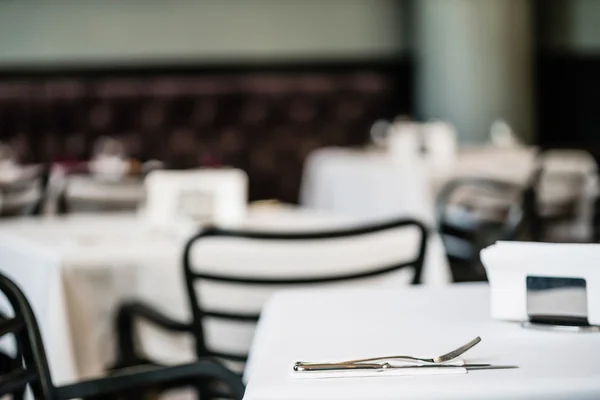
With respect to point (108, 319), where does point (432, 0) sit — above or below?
above

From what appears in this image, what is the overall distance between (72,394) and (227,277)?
0.54 metres

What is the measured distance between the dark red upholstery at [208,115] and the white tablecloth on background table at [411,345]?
4391mm

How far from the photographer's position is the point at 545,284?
1.20 m

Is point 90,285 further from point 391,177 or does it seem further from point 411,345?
point 391,177

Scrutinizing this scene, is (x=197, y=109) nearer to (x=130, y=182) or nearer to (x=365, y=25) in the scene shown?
(x=365, y=25)

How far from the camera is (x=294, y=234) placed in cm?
178

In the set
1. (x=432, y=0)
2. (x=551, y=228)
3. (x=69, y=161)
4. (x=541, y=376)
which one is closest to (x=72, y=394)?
(x=541, y=376)

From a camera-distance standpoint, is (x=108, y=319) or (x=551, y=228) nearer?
(x=108, y=319)

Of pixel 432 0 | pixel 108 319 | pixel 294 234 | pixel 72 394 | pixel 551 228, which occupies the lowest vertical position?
pixel 551 228

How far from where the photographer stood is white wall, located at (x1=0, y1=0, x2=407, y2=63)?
578 centimetres

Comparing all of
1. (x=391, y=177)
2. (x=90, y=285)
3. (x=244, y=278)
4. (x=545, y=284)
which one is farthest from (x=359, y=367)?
(x=391, y=177)

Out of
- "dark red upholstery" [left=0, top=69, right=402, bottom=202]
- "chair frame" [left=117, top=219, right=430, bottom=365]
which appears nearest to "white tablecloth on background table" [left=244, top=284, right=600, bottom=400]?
"chair frame" [left=117, top=219, right=430, bottom=365]

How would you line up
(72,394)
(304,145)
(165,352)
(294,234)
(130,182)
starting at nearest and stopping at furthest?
(72,394)
(294,234)
(165,352)
(130,182)
(304,145)

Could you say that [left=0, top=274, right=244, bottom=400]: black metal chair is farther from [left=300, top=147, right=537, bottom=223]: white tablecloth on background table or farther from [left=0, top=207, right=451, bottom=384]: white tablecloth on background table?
[left=300, top=147, right=537, bottom=223]: white tablecloth on background table
